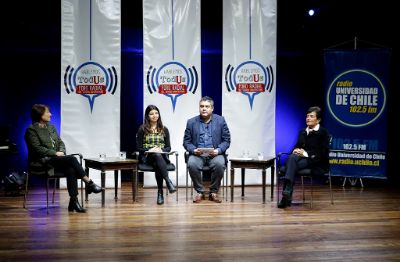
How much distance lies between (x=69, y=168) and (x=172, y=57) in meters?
2.51

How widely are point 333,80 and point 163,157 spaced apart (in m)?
2.90

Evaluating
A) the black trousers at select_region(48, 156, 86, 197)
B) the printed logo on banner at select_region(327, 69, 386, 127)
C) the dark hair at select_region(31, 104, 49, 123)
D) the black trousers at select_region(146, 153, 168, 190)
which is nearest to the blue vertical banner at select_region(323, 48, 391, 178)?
the printed logo on banner at select_region(327, 69, 386, 127)

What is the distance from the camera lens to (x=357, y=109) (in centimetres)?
780

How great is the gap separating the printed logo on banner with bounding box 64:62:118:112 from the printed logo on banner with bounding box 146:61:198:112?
1.71 ft

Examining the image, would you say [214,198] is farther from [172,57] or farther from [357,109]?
[357,109]

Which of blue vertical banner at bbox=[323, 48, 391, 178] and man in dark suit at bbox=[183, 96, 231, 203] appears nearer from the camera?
man in dark suit at bbox=[183, 96, 231, 203]

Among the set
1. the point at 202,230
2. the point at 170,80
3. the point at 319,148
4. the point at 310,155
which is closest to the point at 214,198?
the point at 310,155

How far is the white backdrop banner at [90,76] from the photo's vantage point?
7.60m

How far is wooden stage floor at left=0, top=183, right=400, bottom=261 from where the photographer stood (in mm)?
4207

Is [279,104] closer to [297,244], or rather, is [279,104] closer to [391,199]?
[391,199]

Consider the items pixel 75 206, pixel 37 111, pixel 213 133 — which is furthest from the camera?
pixel 213 133

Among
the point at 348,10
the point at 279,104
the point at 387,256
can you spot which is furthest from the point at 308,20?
the point at 387,256

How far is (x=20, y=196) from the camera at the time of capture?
7.13m

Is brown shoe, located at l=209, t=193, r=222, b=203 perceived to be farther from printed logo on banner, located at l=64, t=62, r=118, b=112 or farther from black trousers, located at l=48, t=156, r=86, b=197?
printed logo on banner, located at l=64, t=62, r=118, b=112
